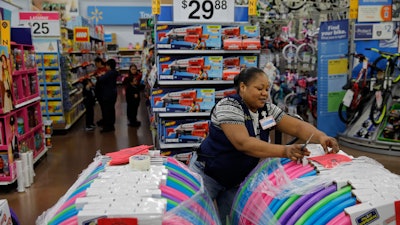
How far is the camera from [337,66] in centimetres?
756

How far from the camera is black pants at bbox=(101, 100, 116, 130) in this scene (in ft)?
29.2

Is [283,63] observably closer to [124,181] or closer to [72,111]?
[72,111]

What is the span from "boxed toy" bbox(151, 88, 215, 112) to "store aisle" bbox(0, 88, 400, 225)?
1.62m

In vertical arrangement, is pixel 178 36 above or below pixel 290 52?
above

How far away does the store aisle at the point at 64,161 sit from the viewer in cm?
464

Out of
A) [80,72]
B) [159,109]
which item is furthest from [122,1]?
[159,109]

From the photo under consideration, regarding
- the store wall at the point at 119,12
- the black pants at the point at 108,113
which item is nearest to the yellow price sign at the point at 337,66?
the black pants at the point at 108,113

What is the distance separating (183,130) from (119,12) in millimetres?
18207

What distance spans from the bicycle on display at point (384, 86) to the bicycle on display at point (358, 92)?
202mm

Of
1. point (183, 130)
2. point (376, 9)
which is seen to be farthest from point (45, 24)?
point (376, 9)

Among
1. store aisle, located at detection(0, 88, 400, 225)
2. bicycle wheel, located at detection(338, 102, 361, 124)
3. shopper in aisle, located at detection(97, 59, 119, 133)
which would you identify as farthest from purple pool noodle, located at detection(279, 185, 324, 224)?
shopper in aisle, located at detection(97, 59, 119, 133)

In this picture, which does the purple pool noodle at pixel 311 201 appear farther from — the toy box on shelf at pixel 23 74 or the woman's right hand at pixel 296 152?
the toy box on shelf at pixel 23 74

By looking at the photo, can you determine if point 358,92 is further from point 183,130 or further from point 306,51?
point 183,130

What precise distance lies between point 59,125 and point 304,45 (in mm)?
6191
